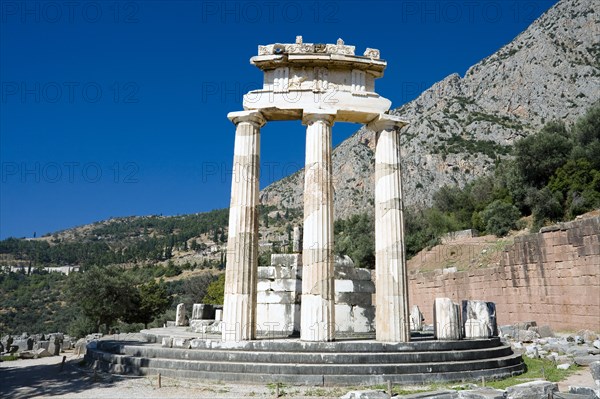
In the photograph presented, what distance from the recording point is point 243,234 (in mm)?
14891

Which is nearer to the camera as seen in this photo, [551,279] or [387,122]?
[387,122]

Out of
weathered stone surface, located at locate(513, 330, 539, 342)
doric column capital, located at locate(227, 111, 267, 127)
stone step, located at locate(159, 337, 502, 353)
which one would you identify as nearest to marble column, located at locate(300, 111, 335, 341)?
stone step, located at locate(159, 337, 502, 353)

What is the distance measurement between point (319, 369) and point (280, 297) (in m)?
5.24

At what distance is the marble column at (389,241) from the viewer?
14336 millimetres

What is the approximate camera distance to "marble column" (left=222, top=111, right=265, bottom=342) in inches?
562

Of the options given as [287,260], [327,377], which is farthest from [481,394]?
[287,260]

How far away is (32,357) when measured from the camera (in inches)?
897

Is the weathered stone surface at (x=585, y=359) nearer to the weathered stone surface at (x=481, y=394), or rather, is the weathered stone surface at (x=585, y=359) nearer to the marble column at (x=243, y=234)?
the weathered stone surface at (x=481, y=394)

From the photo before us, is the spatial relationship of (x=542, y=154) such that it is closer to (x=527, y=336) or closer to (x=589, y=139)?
(x=589, y=139)

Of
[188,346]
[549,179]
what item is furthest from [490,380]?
[549,179]

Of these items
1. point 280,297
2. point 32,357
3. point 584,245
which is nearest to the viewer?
point 280,297

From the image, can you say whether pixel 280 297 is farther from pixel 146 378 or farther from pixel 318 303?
pixel 146 378

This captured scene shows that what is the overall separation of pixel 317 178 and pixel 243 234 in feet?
9.46

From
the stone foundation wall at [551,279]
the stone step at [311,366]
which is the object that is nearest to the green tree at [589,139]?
the stone foundation wall at [551,279]
